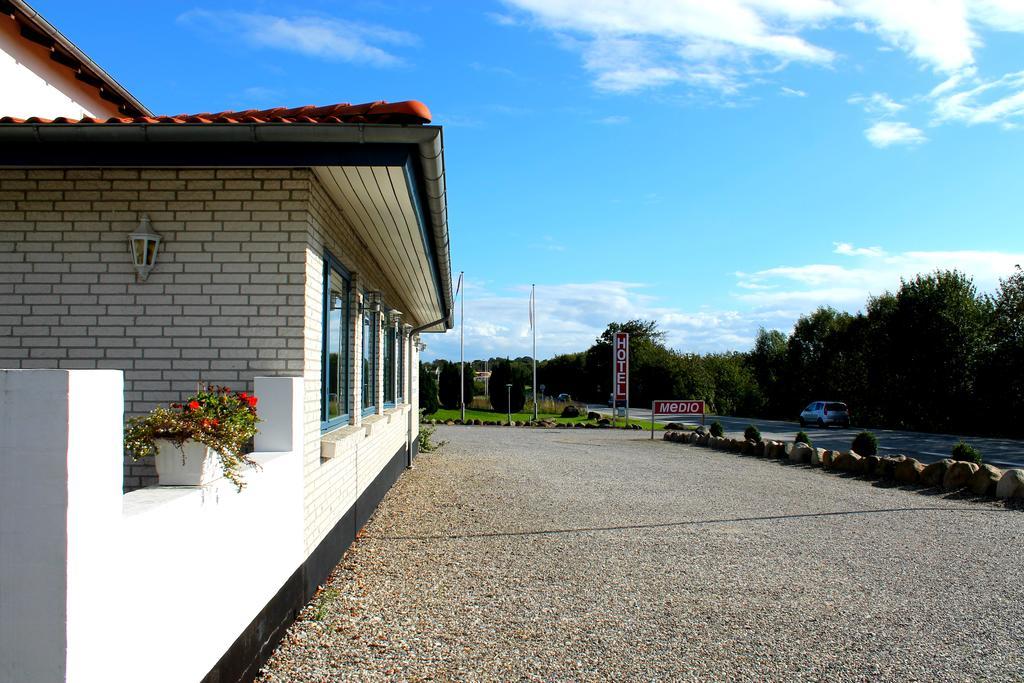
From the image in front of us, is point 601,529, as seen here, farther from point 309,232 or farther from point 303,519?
point 309,232

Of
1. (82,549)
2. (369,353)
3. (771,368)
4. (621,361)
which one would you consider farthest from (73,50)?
(771,368)

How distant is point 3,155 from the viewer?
4.95 m

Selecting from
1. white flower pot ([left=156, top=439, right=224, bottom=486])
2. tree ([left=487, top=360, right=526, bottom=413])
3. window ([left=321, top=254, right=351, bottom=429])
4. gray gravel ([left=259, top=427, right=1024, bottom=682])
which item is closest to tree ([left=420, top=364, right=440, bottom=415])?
tree ([left=487, top=360, right=526, bottom=413])

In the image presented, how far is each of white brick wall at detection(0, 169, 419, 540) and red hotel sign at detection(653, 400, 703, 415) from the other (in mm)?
22612

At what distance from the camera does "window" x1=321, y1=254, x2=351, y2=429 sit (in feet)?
21.5

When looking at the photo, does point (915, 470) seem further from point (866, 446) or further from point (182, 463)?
point (182, 463)

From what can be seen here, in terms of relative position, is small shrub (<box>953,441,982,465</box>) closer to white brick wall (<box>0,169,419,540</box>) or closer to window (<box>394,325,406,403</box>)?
window (<box>394,325,406,403</box>)

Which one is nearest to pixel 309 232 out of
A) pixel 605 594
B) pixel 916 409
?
pixel 605 594

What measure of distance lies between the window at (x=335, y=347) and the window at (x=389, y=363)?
4.81m

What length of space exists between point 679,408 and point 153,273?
23445 millimetres

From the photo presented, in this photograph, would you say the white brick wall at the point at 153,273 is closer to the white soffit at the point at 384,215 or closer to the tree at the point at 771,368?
the white soffit at the point at 384,215

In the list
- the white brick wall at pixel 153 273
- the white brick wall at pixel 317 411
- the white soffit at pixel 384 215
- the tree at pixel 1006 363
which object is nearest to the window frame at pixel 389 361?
the white soffit at pixel 384 215

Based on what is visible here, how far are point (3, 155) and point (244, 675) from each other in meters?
3.54

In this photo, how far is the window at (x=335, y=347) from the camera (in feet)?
21.5
